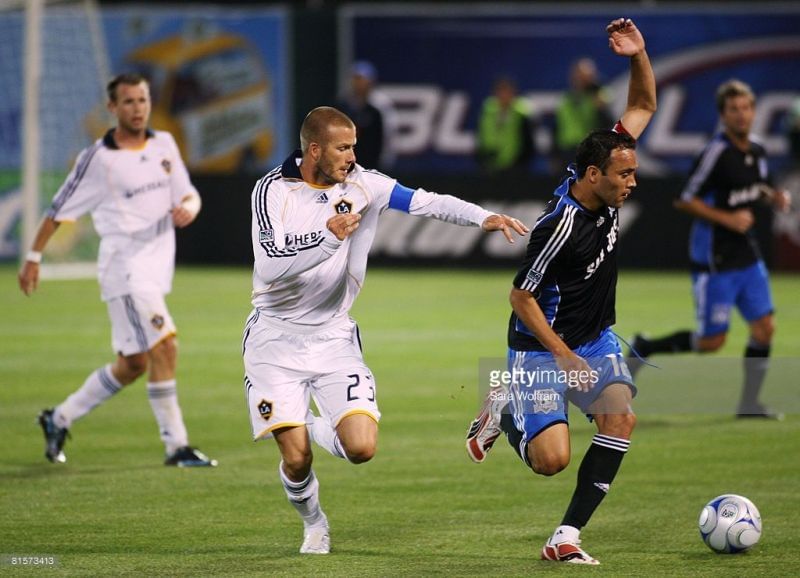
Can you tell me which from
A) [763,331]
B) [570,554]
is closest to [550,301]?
[570,554]

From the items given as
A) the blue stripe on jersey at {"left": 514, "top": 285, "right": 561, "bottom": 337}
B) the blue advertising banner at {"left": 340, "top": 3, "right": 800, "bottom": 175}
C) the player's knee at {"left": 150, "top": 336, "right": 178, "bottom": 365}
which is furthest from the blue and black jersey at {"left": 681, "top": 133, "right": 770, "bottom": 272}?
the blue advertising banner at {"left": 340, "top": 3, "right": 800, "bottom": 175}

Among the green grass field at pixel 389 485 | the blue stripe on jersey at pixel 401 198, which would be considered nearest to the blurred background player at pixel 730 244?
the green grass field at pixel 389 485

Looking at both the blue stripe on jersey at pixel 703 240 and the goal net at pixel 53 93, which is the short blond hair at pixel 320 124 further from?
the goal net at pixel 53 93

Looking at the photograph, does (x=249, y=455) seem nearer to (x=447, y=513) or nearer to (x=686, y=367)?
(x=447, y=513)

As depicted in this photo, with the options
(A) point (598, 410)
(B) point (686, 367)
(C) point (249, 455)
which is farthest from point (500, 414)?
(B) point (686, 367)

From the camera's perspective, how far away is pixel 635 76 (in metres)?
8.07

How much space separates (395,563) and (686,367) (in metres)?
7.15

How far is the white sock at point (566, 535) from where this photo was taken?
730 centimetres

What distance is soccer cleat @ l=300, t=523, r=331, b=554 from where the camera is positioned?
7.62 meters

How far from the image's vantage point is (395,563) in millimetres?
7363

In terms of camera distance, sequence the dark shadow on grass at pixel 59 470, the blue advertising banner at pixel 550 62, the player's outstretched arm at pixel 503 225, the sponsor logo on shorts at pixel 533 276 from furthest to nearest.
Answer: the blue advertising banner at pixel 550 62
the dark shadow on grass at pixel 59 470
the sponsor logo on shorts at pixel 533 276
the player's outstretched arm at pixel 503 225

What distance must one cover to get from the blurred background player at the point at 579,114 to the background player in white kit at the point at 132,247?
1395cm

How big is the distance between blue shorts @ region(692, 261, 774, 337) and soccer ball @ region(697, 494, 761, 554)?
4.29m

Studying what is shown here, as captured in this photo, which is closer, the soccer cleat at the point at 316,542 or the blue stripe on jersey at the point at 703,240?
the soccer cleat at the point at 316,542
